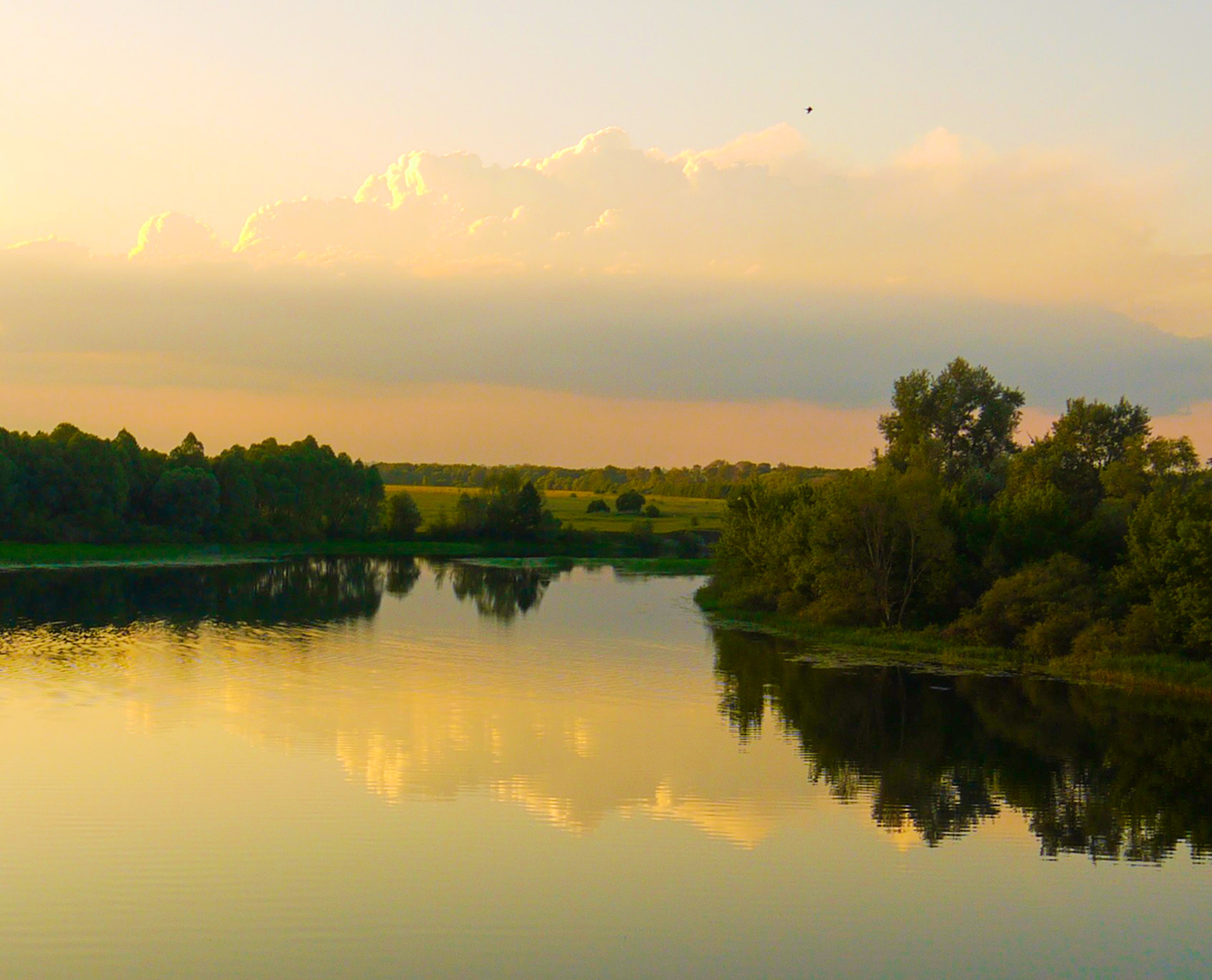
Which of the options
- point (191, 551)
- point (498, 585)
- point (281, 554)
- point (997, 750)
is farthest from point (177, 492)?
point (997, 750)

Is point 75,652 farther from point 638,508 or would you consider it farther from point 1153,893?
point 638,508

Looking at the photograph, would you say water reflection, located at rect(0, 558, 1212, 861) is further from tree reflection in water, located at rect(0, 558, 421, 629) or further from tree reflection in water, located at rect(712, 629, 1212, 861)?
tree reflection in water, located at rect(0, 558, 421, 629)

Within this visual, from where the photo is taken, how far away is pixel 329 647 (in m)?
48.8

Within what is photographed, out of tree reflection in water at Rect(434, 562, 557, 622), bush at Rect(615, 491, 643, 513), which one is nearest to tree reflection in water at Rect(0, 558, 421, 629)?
tree reflection in water at Rect(434, 562, 557, 622)

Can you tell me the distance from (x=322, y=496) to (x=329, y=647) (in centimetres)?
8460

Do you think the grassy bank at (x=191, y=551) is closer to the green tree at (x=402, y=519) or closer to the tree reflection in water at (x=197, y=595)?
the green tree at (x=402, y=519)

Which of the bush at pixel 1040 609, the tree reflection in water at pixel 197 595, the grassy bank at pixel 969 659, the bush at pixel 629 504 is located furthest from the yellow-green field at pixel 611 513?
the bush at pixel 1040 609

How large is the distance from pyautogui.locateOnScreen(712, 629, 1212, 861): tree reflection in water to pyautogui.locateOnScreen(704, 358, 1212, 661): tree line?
4.18 m

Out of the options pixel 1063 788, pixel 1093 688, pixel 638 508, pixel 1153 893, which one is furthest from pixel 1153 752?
pixel 638 508

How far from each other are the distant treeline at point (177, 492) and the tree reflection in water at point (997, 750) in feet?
241

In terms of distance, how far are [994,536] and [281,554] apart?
81274 mm

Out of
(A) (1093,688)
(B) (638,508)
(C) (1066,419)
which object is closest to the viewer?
(A) (1093,688)

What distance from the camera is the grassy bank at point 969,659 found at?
1549 inches

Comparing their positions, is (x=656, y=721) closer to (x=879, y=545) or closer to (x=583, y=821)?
(x=583, y=821)
